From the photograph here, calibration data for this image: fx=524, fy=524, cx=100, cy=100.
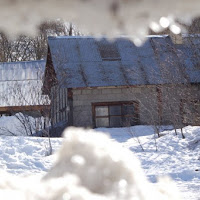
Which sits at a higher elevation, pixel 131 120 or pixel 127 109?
pixel 127 109

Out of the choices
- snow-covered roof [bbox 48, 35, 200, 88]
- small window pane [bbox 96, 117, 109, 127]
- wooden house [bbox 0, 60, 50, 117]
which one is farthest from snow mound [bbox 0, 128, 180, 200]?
wooden house [bbox 0, 60, 50, 117]

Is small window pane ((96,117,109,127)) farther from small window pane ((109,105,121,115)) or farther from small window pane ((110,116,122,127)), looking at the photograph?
small window pane ((109,105,121,115))

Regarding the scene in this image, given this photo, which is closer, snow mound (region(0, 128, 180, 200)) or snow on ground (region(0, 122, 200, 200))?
snow mound (region(0, 128, 180, 200))

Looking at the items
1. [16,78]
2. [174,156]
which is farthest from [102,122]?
[174,156]

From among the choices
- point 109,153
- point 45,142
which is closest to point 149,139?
point 45,142

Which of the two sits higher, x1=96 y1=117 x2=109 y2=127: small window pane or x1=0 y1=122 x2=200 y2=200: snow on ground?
x1=96 y1=117 x2=109 y2=127: small window pane

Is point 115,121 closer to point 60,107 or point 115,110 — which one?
point 115,110

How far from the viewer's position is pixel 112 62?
19.3m

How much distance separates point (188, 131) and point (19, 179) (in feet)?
44.0

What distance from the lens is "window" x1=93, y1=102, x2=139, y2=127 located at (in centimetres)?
1914

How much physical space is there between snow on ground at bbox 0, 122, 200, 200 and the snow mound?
Result: 6913 mm

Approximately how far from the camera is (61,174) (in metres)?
0.54

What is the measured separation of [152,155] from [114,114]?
816cm

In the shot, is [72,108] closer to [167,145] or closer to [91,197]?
[167,145]
